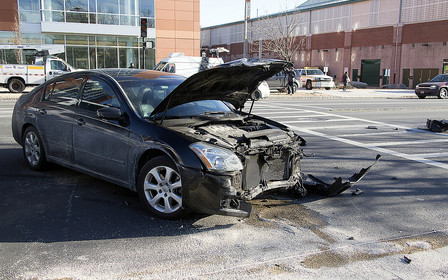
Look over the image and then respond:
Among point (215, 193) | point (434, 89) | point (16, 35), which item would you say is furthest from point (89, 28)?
point (215, 193)

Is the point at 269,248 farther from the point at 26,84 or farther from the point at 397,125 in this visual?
the point at 26,84

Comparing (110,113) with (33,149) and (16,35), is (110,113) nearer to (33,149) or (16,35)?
(33,149)

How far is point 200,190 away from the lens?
429 centimetres

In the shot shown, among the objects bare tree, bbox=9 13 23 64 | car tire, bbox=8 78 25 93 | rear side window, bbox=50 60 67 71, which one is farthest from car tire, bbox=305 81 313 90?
bare tree, bbox=9 13 23 64

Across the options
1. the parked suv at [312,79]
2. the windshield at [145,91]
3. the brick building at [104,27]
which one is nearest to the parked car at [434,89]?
the parked suv at [312,79]

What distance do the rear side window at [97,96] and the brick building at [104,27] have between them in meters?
30.8

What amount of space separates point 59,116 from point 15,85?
69.5 ft

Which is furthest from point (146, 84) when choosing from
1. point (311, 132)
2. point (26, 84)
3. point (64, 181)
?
point (26, 84)

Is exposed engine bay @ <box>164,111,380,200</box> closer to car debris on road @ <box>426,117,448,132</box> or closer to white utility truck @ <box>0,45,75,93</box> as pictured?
car debris on road @ <box>426,117,448,132</box>

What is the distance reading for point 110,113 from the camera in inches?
195

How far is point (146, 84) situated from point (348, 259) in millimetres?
3460

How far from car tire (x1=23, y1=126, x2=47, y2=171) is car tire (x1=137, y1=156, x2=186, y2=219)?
7.94 ft

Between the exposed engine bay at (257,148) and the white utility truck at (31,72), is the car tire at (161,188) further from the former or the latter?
the white utility truck at (31,72)

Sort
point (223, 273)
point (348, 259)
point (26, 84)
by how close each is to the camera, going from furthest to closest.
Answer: point (26, 84) → point (348, 259) → point (223, 273)
